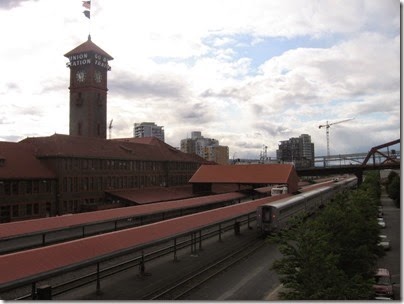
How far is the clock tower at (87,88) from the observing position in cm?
7869

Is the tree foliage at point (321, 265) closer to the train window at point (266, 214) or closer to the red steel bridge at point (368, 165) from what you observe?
the train window at point (266, 214)

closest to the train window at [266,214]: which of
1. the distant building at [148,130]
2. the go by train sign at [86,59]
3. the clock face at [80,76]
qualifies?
the go by train sign at [86,59]

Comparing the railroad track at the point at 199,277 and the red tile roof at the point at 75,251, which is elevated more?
the red tile roof at the point at 75,251

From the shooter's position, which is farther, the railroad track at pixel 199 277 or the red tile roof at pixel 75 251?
the railroad track at pixel 199 277

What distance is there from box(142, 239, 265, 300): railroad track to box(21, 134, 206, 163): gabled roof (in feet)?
99.0

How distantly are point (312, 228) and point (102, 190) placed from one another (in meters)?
42.9

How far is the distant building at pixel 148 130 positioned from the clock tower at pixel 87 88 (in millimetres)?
90055

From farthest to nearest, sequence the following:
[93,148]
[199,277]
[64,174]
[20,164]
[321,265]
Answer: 1. [93,148]
2. [64,174]
3. [20,164]
4. [199,277]
5. [321,265]

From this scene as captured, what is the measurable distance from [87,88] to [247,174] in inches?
1404

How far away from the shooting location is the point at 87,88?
7881 cm

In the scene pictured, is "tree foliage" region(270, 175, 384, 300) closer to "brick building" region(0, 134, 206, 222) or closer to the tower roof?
"brick building" region(0, 134, 206, 222)

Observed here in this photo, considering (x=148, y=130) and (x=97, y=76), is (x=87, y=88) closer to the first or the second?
(x=97, y=76)

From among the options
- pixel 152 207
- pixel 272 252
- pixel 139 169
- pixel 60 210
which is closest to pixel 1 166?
pixel 60 210

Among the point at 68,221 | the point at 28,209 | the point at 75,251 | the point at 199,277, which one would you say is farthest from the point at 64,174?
the point at 75,251
